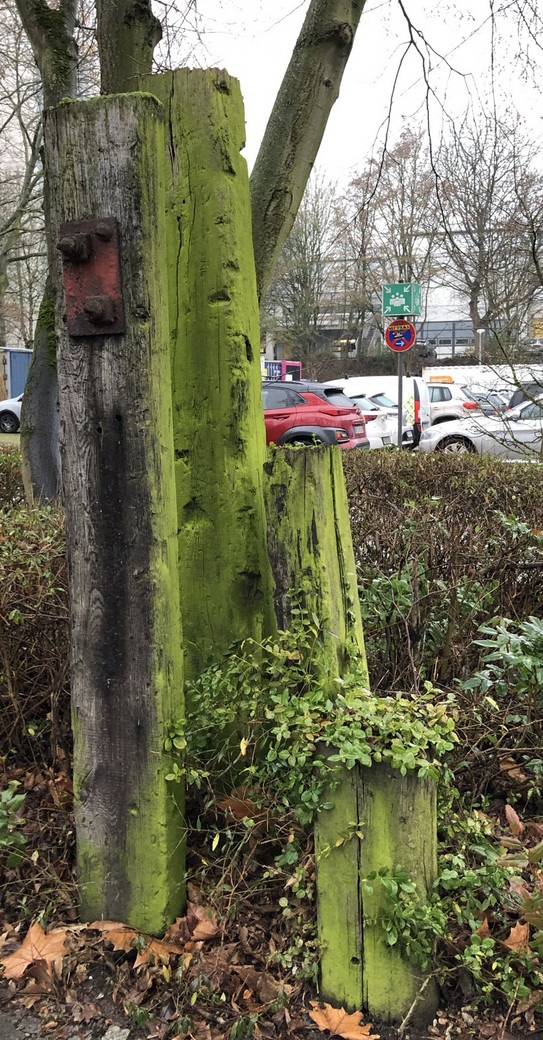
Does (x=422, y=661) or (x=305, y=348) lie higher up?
(x=305, y=348)

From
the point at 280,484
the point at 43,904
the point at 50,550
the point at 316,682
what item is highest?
the point at 280,484

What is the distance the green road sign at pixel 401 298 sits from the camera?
986 centimetres

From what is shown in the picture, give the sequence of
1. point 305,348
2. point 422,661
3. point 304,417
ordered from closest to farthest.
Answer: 1. point 422,661
2. point 304,417
3. point 305,348

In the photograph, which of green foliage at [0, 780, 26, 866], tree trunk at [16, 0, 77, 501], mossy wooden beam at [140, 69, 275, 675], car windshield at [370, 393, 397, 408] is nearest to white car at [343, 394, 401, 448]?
car windshield at [370, 393, 397, 408]

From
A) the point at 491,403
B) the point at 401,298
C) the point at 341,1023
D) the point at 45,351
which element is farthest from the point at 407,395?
the point at 341,1023

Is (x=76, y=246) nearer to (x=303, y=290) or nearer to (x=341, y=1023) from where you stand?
(x=341, y=1023)

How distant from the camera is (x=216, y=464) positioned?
2400 millimetres

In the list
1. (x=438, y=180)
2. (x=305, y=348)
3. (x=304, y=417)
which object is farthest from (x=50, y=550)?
(x=305, y=348)

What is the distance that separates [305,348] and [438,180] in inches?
1467

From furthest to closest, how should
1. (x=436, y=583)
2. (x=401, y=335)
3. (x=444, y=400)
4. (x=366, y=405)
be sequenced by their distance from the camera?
(x=444, y=400) → (x=366, y=405) → (x=401, y=335) → (x=436, y=583)

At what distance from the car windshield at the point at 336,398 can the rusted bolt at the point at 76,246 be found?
13.9m

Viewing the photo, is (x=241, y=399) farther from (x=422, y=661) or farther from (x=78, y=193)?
(x=422, y=661)

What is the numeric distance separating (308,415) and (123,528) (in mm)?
13189

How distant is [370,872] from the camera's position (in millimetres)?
1850
